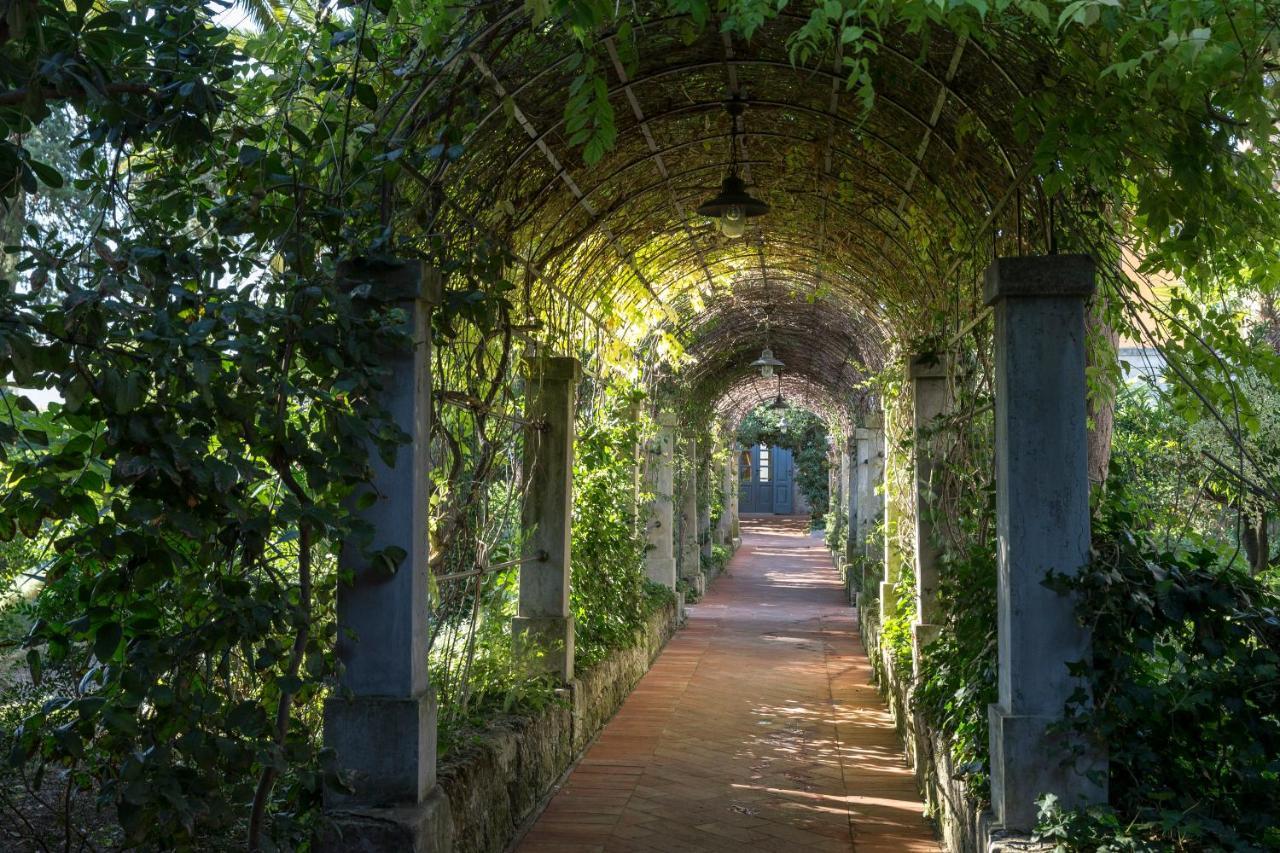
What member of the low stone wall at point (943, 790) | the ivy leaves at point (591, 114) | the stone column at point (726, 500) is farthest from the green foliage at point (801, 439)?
the ivy leaves at point (591, 114)

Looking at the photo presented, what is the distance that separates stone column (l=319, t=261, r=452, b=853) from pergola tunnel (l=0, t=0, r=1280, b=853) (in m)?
0.01

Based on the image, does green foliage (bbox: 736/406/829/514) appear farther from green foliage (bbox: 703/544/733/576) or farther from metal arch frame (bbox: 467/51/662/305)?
metal arch frame (bbox: 467/51/662/305)

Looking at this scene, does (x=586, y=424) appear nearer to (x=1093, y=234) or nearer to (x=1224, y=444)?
(x=1093, y=234)

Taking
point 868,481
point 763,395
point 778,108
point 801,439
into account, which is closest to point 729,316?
point 868,481

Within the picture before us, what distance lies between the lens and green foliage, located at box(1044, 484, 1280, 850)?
3.47m

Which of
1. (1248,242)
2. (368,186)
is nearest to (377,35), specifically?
(368,186)

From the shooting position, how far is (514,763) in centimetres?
525

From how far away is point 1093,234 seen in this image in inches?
→ 174

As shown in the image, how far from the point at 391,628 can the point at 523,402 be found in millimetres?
2472

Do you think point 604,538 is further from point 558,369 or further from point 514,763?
point 514,763

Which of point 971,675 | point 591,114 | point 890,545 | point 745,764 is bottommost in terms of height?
point 745,764

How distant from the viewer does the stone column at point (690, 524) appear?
15.8 metres

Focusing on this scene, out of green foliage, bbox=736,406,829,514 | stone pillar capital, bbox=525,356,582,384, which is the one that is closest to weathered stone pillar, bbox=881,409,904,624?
stone pillar capital, bbox=525,356,582,384

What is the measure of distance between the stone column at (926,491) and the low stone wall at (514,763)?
6.45 ft
